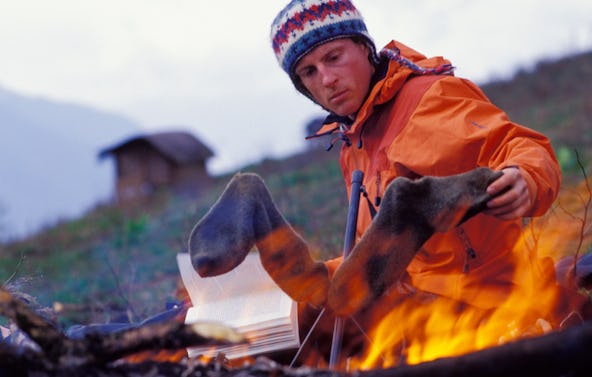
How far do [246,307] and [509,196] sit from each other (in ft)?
3.34

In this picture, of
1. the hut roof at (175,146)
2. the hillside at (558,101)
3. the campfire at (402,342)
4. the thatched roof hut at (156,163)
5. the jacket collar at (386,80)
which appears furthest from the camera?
the hut roof at (175,146)

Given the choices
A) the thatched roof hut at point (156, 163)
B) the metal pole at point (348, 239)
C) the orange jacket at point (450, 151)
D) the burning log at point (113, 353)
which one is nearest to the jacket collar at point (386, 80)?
the orange jacket at point (450, 151)

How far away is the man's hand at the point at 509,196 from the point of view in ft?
6.01

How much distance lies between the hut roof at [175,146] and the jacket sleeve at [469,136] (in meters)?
21.8

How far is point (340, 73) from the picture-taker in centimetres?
278

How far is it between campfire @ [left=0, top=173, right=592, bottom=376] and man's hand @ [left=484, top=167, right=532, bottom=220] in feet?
1.03

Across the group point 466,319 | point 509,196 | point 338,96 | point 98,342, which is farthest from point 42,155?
point 509,196

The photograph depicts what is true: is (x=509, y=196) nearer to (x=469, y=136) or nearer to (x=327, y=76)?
(x=469, y=136)

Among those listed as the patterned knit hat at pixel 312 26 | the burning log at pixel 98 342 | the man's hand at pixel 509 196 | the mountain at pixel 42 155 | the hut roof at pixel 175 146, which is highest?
the mountain at pixel 42 155

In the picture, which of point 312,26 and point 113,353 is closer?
point 113,353

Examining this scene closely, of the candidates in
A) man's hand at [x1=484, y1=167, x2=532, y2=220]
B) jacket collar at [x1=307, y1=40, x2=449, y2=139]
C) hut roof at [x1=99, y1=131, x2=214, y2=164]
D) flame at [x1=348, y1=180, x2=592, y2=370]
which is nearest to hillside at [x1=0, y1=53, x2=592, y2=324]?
flame at [x1=348, y1=180, x2=592, y2=370]

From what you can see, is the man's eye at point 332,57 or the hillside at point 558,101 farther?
the hillside at point 558,101

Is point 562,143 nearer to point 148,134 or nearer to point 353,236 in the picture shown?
point 353,236

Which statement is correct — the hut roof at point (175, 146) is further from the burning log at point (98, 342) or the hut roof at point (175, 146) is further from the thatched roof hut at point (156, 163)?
the burning log at point (98, 342)
